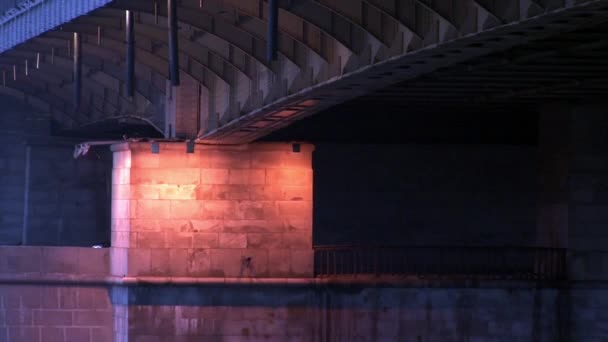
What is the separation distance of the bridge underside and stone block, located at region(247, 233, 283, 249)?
2033 mm

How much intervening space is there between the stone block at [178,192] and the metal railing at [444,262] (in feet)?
9.47

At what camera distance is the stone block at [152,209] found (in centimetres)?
3300

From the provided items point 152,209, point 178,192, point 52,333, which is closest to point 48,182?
point 52,333

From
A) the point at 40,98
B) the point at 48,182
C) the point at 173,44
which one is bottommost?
the point at 48,182

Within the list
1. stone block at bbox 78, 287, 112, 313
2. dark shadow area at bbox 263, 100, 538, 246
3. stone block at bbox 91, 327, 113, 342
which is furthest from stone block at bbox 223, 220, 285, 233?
dark shadow area at bbox 263, 100, 538, 246

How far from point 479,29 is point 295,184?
43.9 ft

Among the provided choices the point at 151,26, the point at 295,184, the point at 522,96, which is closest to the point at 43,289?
the point at 295,184

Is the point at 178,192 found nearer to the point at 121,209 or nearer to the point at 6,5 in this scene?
the point at 121,209

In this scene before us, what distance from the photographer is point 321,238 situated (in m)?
41.5

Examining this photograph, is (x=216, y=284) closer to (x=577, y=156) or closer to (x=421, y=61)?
(x=577, y=156)

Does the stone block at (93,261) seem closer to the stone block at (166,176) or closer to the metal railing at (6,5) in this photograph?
the stone block at (166,176)

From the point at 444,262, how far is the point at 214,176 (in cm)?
1024

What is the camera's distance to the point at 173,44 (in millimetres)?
24797

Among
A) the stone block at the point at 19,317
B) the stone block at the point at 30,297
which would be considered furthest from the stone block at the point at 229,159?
the stone block at the point at 19,317
